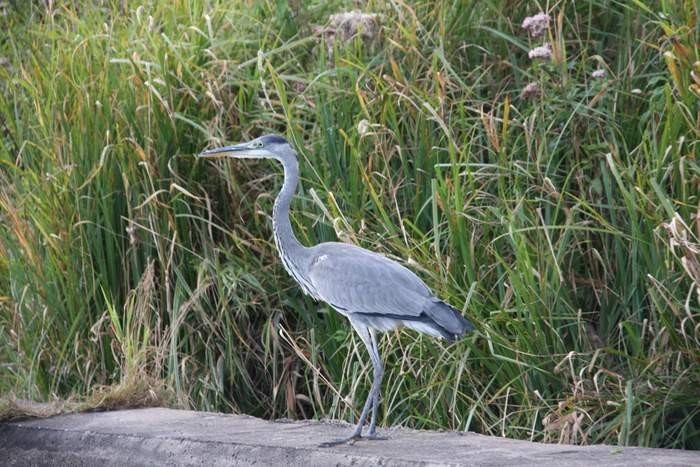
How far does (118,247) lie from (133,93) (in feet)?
2.45

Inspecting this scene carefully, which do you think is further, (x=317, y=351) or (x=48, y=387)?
(x=48, y=387)

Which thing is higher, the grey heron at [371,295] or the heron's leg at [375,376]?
the grey heron at [371,295]

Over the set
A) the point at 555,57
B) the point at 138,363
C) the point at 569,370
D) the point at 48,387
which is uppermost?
the point at 555,57

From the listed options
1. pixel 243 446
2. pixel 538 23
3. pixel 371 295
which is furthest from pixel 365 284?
pixel 538 23

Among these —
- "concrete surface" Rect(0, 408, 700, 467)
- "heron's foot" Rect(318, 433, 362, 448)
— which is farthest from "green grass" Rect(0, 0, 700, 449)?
"heron's foot" Rect(318, 433, 362, 448)

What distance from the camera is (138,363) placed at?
16.6 ft

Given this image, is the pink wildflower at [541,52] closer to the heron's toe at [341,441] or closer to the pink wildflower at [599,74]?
the pink wildflower at [599,74]

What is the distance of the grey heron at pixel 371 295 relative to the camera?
3.86m

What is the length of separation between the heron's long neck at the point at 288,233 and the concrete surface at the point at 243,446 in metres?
0.57

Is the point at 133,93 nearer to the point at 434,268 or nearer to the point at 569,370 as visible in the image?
the point at 434,268

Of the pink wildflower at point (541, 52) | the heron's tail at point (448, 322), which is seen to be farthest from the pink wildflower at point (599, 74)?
the heron's tail at point (448, 322)

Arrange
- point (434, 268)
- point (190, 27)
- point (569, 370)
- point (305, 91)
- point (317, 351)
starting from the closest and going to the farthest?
point (569, 370)
point (434, 268)
point (317, 351)
point (305, 91)
point (190, 27)

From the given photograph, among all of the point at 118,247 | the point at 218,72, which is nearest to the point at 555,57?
the point at 218,72

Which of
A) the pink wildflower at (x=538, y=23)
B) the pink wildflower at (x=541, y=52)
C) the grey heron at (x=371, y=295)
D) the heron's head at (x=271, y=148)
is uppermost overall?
the pink wildflower at (x=538, y=23)
